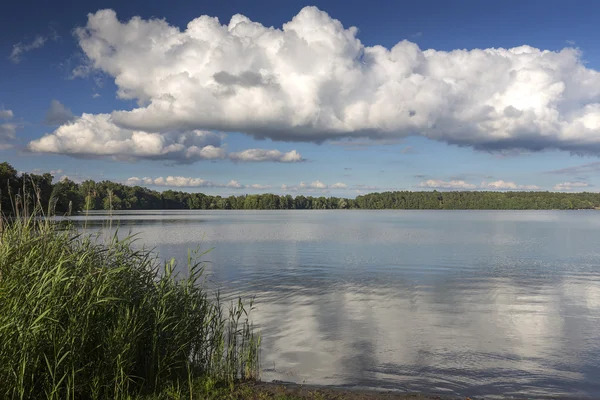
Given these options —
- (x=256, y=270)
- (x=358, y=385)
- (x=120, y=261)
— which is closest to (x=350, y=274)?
(x=256, y=270)

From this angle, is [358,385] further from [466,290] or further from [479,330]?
[466,290]

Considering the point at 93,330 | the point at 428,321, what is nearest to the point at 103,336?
the point at 93,330

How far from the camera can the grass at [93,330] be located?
720 cm

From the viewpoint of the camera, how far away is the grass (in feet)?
23.6

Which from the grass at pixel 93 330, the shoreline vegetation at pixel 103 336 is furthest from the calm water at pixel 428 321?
the grass at pixel 93 330

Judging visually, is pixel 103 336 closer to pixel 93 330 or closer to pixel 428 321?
pixel 93 330

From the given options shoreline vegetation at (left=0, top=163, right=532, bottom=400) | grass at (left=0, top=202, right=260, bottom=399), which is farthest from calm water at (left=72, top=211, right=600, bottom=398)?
grass at (left=0, top=202, right=260, bottom=399)

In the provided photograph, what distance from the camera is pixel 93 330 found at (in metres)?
7.90

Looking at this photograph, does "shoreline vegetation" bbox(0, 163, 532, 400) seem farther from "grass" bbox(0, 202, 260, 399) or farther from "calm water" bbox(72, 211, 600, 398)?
"calm water" bbox(72, 211, 600, 398)

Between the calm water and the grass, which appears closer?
the grass

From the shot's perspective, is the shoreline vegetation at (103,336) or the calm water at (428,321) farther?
the calm water at (428,321)

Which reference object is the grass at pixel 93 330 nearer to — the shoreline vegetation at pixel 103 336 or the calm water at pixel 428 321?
the shoreline vegetation at pixel 103 336

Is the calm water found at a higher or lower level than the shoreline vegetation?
lower

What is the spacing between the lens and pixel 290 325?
52.0ft
